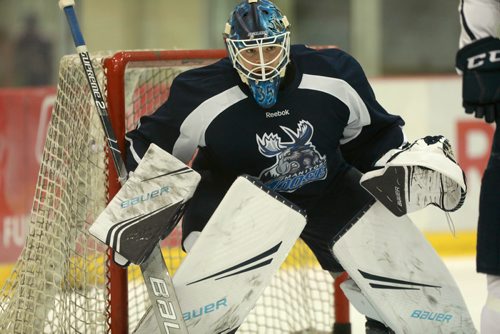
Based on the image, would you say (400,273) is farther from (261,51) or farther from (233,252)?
(261,51)

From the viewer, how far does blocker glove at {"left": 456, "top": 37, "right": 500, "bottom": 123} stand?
85.1 inches

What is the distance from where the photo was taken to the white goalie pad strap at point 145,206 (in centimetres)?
248

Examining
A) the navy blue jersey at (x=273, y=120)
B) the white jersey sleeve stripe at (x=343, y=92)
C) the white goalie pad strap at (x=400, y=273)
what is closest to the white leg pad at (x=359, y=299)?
the white goalie pad strap at (x=400, y=273)

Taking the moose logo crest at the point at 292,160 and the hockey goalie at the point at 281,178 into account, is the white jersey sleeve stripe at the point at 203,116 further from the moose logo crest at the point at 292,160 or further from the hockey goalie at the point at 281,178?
the moose logo crest at the point at 292,160

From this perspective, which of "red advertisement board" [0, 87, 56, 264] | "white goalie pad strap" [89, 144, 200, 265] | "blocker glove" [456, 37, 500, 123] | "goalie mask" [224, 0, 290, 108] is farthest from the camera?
"red advertisement board" [0, 87, 56, 264]

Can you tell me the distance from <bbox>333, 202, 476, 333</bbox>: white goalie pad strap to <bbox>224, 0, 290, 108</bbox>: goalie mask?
0.39 meters

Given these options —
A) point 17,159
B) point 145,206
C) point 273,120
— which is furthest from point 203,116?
point 17,159

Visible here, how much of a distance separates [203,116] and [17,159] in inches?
78.6

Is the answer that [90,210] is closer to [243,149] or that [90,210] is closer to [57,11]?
[243,149]

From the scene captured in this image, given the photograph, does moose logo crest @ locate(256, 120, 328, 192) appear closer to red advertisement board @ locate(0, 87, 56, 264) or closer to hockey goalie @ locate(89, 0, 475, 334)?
hockey goalie @ locate(89, 0, 475, 334)

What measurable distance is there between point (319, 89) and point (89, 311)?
878mm

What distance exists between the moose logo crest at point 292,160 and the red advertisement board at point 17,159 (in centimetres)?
200

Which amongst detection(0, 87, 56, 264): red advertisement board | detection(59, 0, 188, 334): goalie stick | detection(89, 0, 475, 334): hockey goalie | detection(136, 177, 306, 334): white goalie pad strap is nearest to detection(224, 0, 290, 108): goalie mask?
detection(89, 0, 475, 334): hockey goalie

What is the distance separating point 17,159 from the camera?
4477mm
